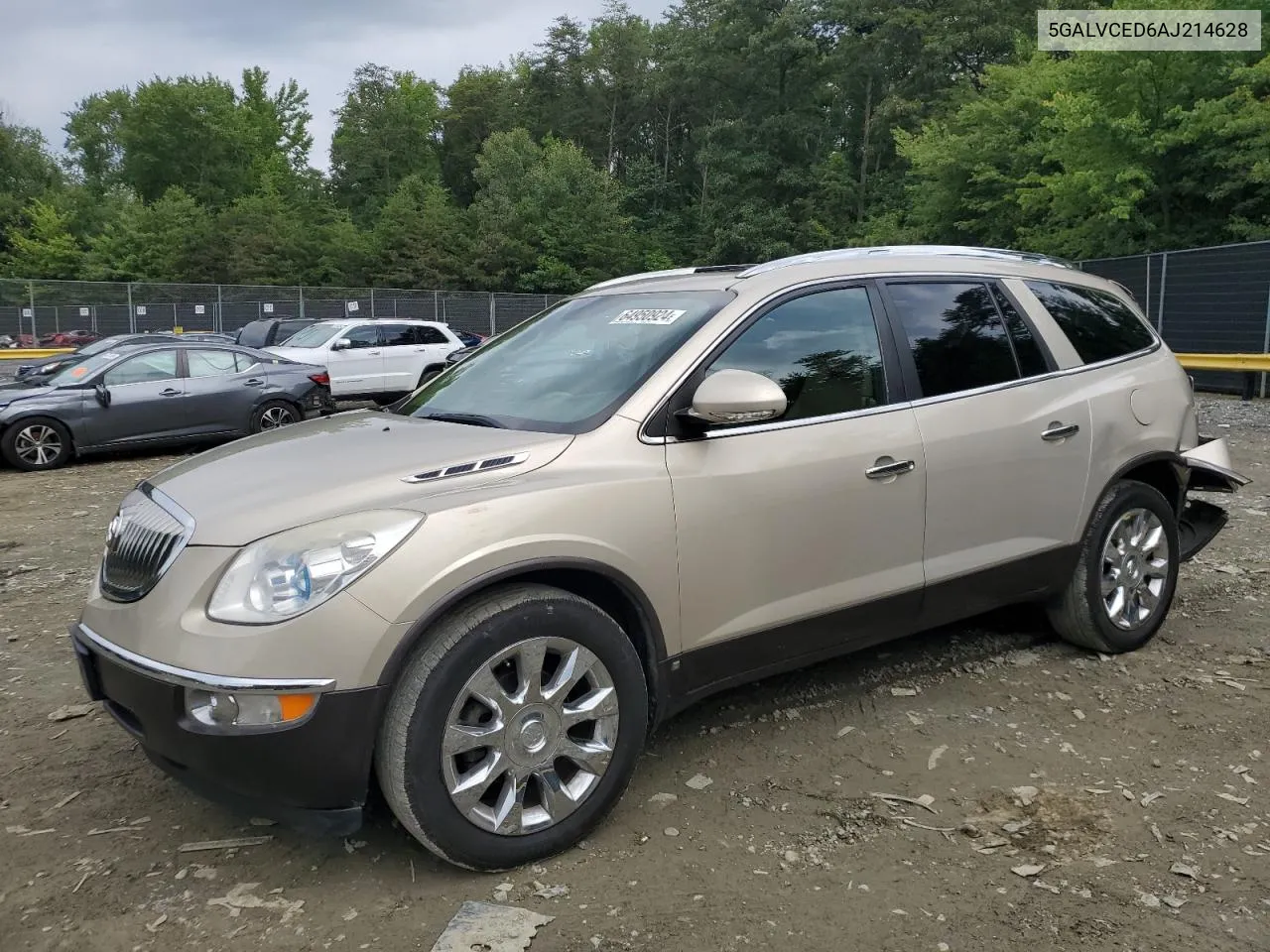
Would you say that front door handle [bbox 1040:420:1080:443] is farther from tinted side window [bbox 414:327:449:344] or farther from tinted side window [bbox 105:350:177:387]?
tinted side window [bbox 414:327:449:344]

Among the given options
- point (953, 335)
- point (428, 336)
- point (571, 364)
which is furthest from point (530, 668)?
point (428, 336)

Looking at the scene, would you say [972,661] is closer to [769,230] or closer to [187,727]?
[187,727]

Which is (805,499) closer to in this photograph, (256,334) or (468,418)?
(468,418)

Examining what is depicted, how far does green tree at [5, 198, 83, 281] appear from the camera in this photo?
5116 centimetres

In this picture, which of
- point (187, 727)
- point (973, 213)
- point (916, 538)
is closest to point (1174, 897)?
point (916, 538)

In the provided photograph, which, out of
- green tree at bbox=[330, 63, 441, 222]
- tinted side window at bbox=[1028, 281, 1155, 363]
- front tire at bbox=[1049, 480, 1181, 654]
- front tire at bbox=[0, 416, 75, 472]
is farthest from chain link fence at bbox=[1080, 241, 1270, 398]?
green tree at bbox=[330, 63, 441, 222]

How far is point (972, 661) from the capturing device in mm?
4477

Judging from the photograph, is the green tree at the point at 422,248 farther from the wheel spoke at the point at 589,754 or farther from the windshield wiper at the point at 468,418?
the wheel spoke at the point at 589,754

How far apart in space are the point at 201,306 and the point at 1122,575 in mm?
30224

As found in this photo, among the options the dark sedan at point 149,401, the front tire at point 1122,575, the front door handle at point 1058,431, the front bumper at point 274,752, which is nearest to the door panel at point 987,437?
the front door handle at point 1058,431

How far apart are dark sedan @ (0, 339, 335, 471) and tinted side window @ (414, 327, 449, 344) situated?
5039mm

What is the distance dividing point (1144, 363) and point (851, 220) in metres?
49.2

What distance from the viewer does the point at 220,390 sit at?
12391 mm

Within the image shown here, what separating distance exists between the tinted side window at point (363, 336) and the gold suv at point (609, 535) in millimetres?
14093
